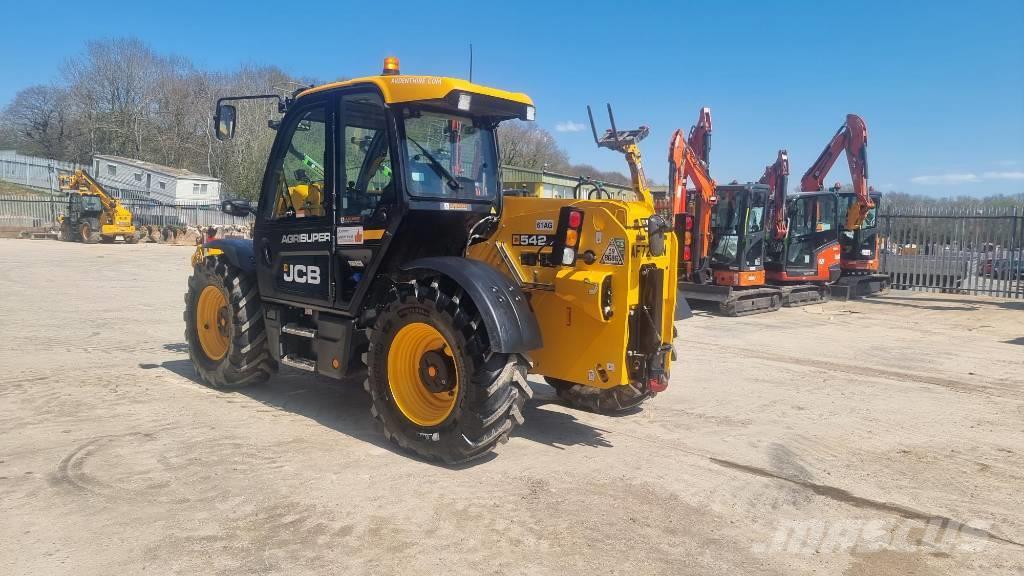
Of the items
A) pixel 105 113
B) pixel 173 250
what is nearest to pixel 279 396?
pixel 173 250

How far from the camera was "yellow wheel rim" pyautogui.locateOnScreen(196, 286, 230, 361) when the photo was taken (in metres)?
6.87

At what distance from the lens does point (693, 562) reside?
349 cm

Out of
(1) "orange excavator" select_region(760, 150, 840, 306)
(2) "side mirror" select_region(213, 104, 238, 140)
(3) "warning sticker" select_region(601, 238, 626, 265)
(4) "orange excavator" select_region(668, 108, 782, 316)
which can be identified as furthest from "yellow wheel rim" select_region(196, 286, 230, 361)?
(1) "orange excavator" select_region(760, 150, 840, 306)

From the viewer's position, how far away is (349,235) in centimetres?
543

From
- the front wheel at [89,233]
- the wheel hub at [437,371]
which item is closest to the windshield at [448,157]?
the wheel hub at [437,371]

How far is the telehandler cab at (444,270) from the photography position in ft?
15.2

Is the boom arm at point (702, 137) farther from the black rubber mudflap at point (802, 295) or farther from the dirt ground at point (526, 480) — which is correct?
the dirt ground at point (526, 480)

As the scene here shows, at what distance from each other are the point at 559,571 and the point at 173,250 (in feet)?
99.3

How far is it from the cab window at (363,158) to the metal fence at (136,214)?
36616 mm

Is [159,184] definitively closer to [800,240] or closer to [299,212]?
[800,240]

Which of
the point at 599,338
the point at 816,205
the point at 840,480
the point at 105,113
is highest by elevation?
the point at 105,113

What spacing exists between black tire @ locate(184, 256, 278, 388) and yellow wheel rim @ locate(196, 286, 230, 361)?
17cm

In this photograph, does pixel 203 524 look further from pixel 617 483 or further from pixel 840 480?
pixel 840 480

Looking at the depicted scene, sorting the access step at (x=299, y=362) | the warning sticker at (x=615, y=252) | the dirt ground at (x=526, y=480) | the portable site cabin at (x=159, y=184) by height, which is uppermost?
the portable site cabin at (x=159, y=184)
